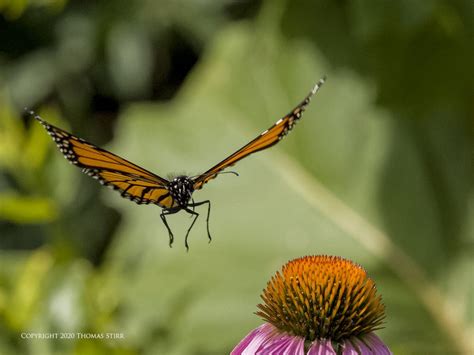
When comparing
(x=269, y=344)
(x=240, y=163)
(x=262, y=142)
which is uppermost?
(x=240, y=163)

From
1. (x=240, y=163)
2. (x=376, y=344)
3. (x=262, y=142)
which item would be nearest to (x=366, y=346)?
(x=376, y=344)

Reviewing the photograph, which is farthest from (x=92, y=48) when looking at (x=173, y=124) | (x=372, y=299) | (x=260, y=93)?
(x=372, y=299)

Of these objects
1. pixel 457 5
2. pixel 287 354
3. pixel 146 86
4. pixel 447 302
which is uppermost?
pixel 146 86

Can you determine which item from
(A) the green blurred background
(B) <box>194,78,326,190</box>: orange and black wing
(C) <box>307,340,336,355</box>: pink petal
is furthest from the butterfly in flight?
(A) the green blurred background

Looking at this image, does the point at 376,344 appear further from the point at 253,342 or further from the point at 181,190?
the point at 181,190

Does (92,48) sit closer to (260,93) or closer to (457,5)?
(260,93)

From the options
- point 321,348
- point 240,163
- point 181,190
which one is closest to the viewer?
point 321,348
